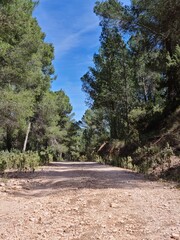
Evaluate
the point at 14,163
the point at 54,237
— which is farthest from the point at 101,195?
the point at 14,163

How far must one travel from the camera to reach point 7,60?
1275 centimetres

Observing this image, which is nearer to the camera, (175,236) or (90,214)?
(175,236)

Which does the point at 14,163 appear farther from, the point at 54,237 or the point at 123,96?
the point at 123,96

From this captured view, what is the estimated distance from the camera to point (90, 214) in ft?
14.8

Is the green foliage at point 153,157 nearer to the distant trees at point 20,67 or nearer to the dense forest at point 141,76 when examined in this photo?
the dense forest at point 141,76

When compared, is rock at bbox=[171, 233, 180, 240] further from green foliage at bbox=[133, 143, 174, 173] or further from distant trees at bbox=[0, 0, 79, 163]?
distant trees at bbox=[0, 0, 79, 163]

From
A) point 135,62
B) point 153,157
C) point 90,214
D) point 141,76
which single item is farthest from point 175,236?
point 141,76

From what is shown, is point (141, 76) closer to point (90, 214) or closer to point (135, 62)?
point (135, 62)

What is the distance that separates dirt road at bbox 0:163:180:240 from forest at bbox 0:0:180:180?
4.68 meters

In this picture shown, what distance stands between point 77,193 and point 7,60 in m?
8.74

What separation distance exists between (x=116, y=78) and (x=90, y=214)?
21.6 m

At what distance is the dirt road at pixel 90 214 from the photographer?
3607mm

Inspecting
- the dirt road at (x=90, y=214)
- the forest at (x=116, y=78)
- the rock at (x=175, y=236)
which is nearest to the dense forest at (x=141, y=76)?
the forest at (x=116, y=78)

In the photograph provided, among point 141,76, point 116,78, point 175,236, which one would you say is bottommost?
point 175,236
